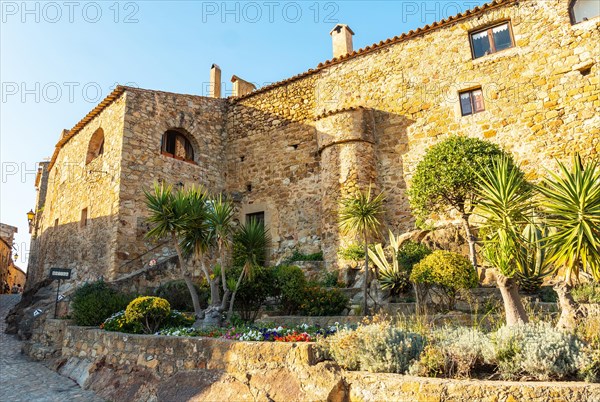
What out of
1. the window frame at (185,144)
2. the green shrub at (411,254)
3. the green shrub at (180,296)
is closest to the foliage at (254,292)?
the green shrub at (180,296)

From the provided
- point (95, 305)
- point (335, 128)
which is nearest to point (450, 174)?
point (335, 128)

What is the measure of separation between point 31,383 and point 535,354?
789cm

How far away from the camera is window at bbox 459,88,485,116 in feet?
40.5

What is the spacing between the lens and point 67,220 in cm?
1511

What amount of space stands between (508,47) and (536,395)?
11.7 m

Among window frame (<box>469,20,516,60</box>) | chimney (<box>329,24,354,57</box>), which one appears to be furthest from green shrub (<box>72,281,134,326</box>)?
window frame (<box>469,20,516,60</box>)

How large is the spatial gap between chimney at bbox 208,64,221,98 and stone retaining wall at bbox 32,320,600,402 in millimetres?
11914

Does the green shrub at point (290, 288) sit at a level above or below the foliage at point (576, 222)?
below

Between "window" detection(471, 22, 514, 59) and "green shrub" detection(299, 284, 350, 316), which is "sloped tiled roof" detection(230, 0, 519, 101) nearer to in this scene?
"window" detection(471, 22, 514, 59)

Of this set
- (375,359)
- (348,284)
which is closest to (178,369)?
(375,359)

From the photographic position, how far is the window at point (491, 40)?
12320mm

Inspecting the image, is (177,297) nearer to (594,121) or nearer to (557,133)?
(557,133)

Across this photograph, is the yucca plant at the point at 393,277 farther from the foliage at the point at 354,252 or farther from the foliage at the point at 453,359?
the foliage at the point at 453,359

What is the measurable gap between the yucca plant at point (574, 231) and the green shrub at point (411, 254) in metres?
4.22
